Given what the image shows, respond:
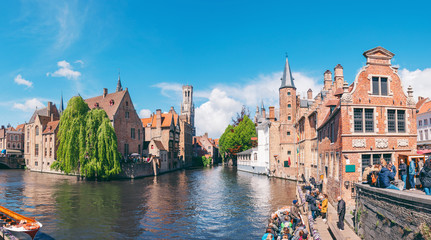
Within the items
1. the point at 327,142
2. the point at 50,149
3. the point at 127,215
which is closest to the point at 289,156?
the point at 327,142

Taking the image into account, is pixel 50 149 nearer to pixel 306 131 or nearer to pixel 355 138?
pixel 306 131

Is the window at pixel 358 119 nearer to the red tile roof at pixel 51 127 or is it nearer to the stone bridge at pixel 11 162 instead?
the red tile roof at pixel 51 127

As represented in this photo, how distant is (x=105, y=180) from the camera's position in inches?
1705

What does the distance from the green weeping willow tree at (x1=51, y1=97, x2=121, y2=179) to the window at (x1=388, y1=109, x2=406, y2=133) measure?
3476 cm

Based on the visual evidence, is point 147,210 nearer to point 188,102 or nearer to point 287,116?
point 287,116

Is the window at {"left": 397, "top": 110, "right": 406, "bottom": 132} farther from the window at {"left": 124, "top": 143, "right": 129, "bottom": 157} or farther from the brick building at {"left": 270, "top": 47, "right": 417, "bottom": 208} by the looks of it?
the window at {"left": 124, "top": 143, "right": 129, "bottom": 157}

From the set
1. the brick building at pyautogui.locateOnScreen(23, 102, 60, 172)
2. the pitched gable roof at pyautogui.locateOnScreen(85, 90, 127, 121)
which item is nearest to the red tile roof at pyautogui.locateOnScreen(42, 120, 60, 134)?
the brick building at pyautogui.locateOnScreen(23, 102, 60, 172)

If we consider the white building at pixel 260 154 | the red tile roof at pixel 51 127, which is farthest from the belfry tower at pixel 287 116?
the red tile roof at pixel 51 127

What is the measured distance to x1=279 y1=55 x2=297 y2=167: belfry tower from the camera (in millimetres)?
46562

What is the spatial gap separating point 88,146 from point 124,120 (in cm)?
1522

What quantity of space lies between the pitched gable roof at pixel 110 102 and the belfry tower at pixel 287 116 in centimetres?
3013

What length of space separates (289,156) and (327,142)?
2331cm

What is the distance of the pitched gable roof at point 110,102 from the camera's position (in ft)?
182

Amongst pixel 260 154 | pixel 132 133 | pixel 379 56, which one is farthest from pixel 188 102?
pixel 379 56
